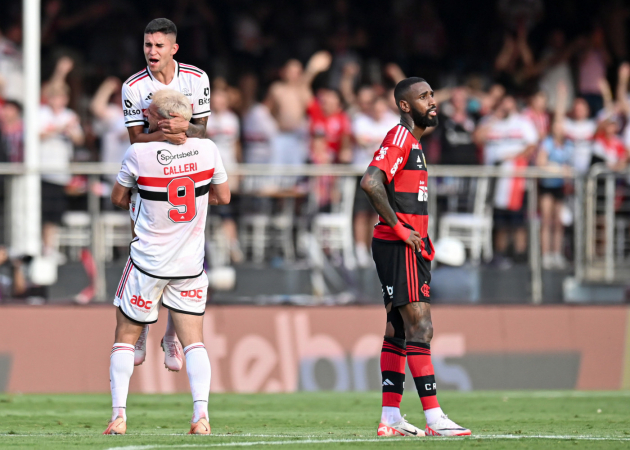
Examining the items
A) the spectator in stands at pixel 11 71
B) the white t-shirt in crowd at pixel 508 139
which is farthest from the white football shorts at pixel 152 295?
the spectator in stands at pixel 11 71

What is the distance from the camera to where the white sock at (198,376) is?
24.0 ft

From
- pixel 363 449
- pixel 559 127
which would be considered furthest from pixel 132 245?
pixel 559 127

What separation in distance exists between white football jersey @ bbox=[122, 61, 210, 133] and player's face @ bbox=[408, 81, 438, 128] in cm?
145

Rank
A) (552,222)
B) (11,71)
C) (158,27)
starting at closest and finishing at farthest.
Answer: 1. (158,27)
2. (552,222)
3. (11,71)

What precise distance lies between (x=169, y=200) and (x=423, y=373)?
1.96 metres

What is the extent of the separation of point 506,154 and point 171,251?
8.70 meters

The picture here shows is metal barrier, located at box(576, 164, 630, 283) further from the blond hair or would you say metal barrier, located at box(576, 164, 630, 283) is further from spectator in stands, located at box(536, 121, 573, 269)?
the blond hair

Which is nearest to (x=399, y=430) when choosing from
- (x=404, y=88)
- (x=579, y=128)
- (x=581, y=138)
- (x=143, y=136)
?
(x=404, y=88)

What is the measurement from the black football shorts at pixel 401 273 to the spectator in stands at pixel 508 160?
6315 mm

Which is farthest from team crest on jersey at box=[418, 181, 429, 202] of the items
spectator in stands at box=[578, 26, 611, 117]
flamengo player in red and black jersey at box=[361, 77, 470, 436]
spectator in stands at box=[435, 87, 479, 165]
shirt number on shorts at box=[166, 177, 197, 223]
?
spectator in stands at box=[578, 26, 611, 117]

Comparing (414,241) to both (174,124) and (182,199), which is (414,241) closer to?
(182,199)

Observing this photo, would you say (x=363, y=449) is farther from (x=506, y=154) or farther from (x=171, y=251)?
(x=506, y=154)

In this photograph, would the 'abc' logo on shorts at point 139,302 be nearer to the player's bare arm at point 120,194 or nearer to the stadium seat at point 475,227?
the player's bare arm at point 120,194

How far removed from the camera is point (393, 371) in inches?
297
